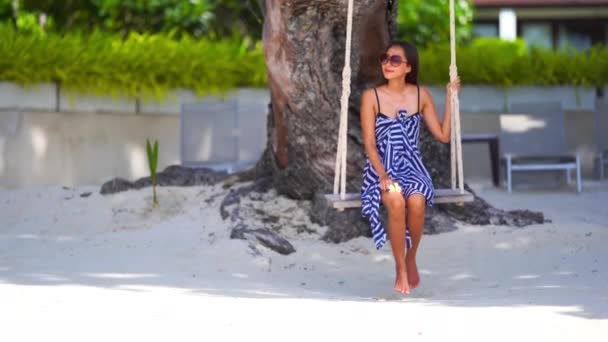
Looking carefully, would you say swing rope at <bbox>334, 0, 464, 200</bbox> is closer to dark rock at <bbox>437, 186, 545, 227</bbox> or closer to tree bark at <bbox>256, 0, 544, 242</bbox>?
tree bark at <bbox>256, 0, 544, 242</bbox>

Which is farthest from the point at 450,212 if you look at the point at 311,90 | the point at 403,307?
the point at 403,307

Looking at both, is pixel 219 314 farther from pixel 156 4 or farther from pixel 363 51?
pixel 156 4

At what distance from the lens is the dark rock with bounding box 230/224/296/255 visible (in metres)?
8.37

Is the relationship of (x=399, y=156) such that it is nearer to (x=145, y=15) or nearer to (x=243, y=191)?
(x=243, y=191)

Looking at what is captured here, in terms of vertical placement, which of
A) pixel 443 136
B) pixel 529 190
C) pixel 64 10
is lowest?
pixel 529 190

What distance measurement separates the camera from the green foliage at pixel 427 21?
17.2 m

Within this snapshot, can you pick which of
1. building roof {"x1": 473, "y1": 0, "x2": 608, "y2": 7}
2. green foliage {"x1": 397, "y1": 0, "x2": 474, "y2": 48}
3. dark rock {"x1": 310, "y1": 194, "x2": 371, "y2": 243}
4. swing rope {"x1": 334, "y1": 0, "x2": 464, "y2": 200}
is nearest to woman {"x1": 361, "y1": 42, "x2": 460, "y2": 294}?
swing rope {"x1": 334, "y1": 0, "x2": 464, "y2": 200}

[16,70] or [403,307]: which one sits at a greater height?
[16,70]

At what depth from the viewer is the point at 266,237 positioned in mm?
8461

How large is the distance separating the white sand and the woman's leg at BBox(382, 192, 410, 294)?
11cm

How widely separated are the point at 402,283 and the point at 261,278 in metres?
1.05

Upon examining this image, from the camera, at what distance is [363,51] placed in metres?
8.71

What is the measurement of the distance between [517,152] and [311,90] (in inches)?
201

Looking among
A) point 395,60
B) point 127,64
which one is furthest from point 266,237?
point 127,64
